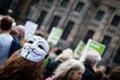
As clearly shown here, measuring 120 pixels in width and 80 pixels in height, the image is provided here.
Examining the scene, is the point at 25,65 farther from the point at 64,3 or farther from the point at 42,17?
the point at 42,17

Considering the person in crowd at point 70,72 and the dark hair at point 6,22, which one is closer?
the person in crowd at point 70,72

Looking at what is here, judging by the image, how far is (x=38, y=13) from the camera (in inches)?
1796

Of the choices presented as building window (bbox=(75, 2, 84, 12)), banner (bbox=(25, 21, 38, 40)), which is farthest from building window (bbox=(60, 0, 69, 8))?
banner (bbox=(25, 21, 38, 40))

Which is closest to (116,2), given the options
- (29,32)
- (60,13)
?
(60,13)

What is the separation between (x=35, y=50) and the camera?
10.8 feet

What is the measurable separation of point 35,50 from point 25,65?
198 millimetres

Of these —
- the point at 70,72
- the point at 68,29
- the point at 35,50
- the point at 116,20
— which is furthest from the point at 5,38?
the point at 68,29

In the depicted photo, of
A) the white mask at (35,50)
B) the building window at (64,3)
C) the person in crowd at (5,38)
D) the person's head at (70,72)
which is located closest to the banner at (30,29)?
the person in crowd at (5,38)

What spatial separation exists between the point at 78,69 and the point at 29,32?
7.52 meters

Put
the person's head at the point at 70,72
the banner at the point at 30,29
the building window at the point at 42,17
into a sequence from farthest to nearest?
the building window at the point at 42,17 → the banner at the point at 30,29 → the person's head at the point at 70,72

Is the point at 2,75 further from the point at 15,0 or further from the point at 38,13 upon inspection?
the point at 38,13

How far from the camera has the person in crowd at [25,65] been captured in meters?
3.15

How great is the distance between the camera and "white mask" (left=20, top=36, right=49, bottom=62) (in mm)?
3219

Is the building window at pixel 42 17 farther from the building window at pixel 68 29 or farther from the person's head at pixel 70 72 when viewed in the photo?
the person's head at pixel 70 72
